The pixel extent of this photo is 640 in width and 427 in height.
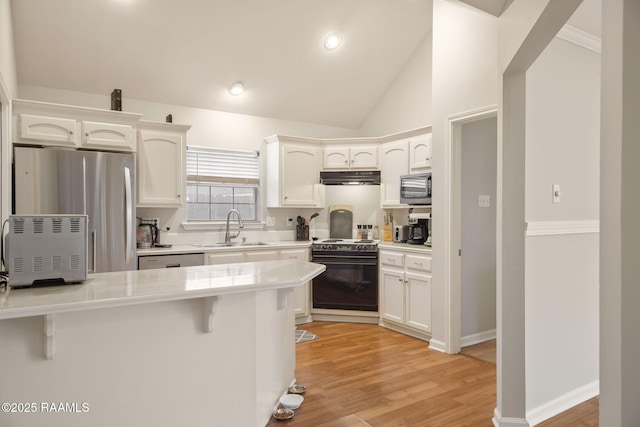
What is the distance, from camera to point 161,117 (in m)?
4.34

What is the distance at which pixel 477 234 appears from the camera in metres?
3.88

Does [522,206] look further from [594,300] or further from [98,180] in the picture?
[98,180]

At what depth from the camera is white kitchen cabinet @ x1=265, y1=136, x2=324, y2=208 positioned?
469 cm

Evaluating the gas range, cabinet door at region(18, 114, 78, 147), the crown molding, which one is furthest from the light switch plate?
cabinet door at region(18, 114, 78, 147)

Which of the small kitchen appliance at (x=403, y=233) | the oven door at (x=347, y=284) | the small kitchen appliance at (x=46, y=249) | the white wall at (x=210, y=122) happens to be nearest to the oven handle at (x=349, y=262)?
the oven door at (x=347, y=284)

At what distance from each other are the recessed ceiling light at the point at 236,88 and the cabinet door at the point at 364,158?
1492 millimetres

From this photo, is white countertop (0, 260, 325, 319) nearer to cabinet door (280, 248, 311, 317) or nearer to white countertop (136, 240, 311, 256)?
white countertop (136, 240, 311, 256)

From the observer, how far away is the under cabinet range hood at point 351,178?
4754 mm

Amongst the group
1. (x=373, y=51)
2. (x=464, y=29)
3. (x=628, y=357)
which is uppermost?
(x=373, y=51)

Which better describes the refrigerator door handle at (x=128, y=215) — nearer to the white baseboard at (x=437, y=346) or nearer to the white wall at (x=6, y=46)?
the white wall at (x=6, y=46)

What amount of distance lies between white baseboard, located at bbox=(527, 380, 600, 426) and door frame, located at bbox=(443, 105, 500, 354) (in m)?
1.07

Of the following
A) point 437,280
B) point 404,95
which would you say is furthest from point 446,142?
point 404,95

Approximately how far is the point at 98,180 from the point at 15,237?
191cm

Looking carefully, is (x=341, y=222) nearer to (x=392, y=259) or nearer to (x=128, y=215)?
(x=392, y=259)
